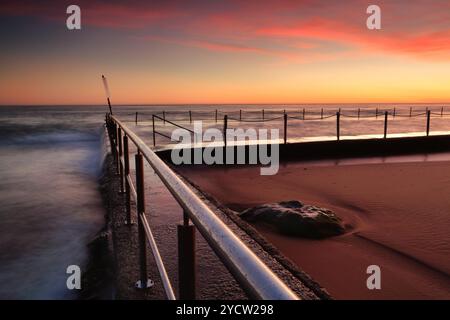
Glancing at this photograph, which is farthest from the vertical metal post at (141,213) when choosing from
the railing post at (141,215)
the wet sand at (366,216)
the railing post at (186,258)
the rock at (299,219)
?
the rock at (299,219)

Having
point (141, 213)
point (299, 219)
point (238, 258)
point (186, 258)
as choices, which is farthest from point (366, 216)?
point (238, 258)

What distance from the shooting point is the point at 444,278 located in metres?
3.75

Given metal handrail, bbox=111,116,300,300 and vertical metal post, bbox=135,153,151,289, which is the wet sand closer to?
vertical metal post, bbox=135,153,151,289

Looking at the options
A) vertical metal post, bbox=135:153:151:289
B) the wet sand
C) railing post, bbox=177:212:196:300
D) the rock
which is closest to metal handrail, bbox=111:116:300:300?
railing post, bbox=177:212:196:300

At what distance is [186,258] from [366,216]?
5.21 metres

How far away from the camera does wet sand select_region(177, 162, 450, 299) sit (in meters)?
3.70

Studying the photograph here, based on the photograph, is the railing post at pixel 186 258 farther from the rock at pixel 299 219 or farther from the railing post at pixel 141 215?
the rock at pixel 299 219

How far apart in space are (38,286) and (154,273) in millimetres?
2576

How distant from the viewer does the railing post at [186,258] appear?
1018 mm

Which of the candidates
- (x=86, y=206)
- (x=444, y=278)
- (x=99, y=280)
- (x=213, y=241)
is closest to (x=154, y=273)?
(x=99, y=280)

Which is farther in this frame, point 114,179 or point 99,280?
point 114,179

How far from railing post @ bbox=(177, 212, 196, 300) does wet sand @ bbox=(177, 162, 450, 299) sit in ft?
8.51
